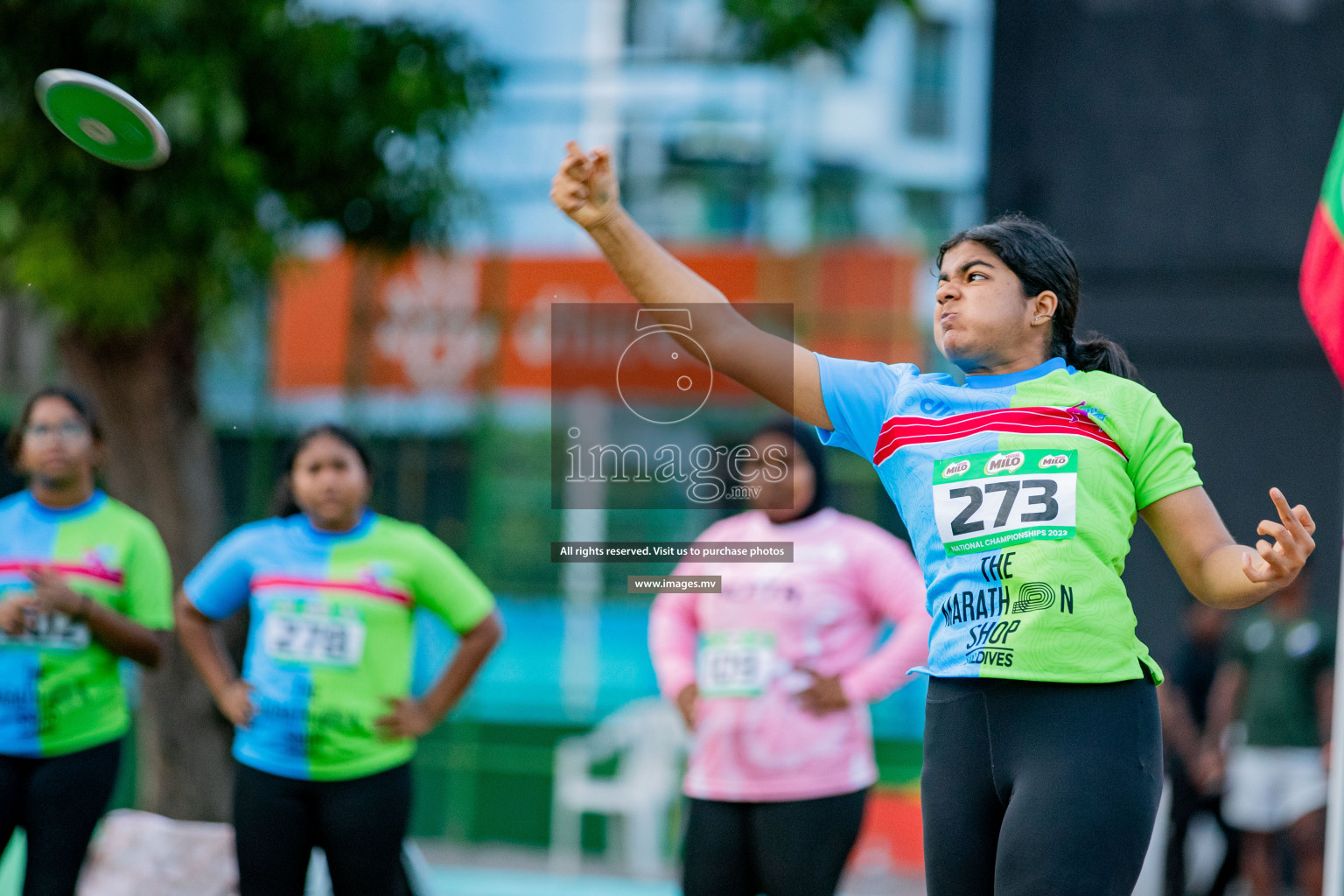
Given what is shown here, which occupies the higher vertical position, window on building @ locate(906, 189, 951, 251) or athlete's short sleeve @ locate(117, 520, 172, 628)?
window on building @ locate(906, 189, 951, 251)

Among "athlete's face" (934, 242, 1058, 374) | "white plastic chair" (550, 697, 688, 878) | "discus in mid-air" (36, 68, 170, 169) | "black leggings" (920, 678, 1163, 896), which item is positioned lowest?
"white plastic chair" (550, 697, 688, 878)

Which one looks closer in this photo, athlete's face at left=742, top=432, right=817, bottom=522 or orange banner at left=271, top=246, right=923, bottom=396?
athlete's face at left=742, top=432, right=817, bottom=522

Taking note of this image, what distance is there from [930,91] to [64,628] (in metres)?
9.41

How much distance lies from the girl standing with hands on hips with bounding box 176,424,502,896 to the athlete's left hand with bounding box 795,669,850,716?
102 centimetres

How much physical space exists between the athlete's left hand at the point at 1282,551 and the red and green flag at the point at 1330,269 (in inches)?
89.6

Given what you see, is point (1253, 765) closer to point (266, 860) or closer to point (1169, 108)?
point (1169, 108)

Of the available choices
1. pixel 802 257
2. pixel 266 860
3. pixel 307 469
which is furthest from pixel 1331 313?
pixel 802 257

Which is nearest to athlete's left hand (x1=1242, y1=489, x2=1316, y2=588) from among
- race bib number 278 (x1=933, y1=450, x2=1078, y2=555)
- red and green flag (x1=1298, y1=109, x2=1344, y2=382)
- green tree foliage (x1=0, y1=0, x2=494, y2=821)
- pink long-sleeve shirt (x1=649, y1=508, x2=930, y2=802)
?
race bib number 278 (x1=933, y1=450, x2=1078, y2=555)

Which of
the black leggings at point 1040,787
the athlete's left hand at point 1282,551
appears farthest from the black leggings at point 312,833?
the athlete's left hand at point 1282,551

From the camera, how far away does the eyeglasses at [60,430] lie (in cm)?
445

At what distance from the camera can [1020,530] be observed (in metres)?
2.52

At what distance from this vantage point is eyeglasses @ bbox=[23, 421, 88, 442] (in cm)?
445

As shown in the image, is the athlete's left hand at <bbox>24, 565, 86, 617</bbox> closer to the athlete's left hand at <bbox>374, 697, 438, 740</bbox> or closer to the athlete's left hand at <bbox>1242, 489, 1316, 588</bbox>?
the athlete's left hand at <bbox>374, 697, 438, 740</bbox>

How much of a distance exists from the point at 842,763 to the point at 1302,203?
208 inches
